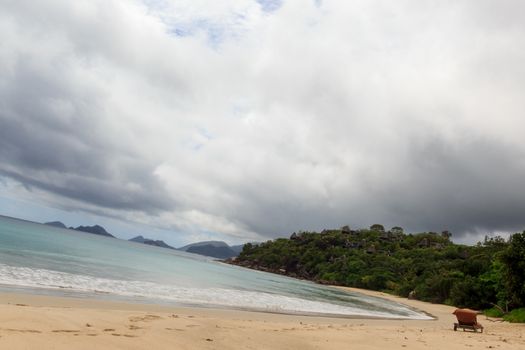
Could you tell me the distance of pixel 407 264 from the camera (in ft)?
314

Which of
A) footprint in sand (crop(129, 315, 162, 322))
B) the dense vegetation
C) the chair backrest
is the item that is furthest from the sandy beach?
the dense vegetation

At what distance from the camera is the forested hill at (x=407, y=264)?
118 ft

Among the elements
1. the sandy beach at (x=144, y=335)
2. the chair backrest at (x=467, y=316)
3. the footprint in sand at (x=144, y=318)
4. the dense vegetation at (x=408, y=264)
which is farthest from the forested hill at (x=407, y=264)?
the footprint in sand at (x=144, y=318)

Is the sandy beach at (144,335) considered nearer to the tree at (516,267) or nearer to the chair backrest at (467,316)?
the chair backrest at (467,316)

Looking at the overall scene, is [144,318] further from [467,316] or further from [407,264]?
[407,264]

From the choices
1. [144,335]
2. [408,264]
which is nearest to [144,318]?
[144,335]

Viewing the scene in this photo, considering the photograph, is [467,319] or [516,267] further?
[516,267]

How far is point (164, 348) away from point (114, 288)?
1640 centimetres

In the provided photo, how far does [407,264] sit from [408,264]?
343mm

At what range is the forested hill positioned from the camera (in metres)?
36.1

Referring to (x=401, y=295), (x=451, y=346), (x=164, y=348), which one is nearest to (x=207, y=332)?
(x=164, y=348)

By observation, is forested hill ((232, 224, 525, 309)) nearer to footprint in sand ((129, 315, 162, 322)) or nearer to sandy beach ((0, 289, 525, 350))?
sandy beach ((0, 289, 525, 350))

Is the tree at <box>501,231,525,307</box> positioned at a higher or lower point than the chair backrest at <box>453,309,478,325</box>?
higher

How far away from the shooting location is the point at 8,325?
8125 mm
